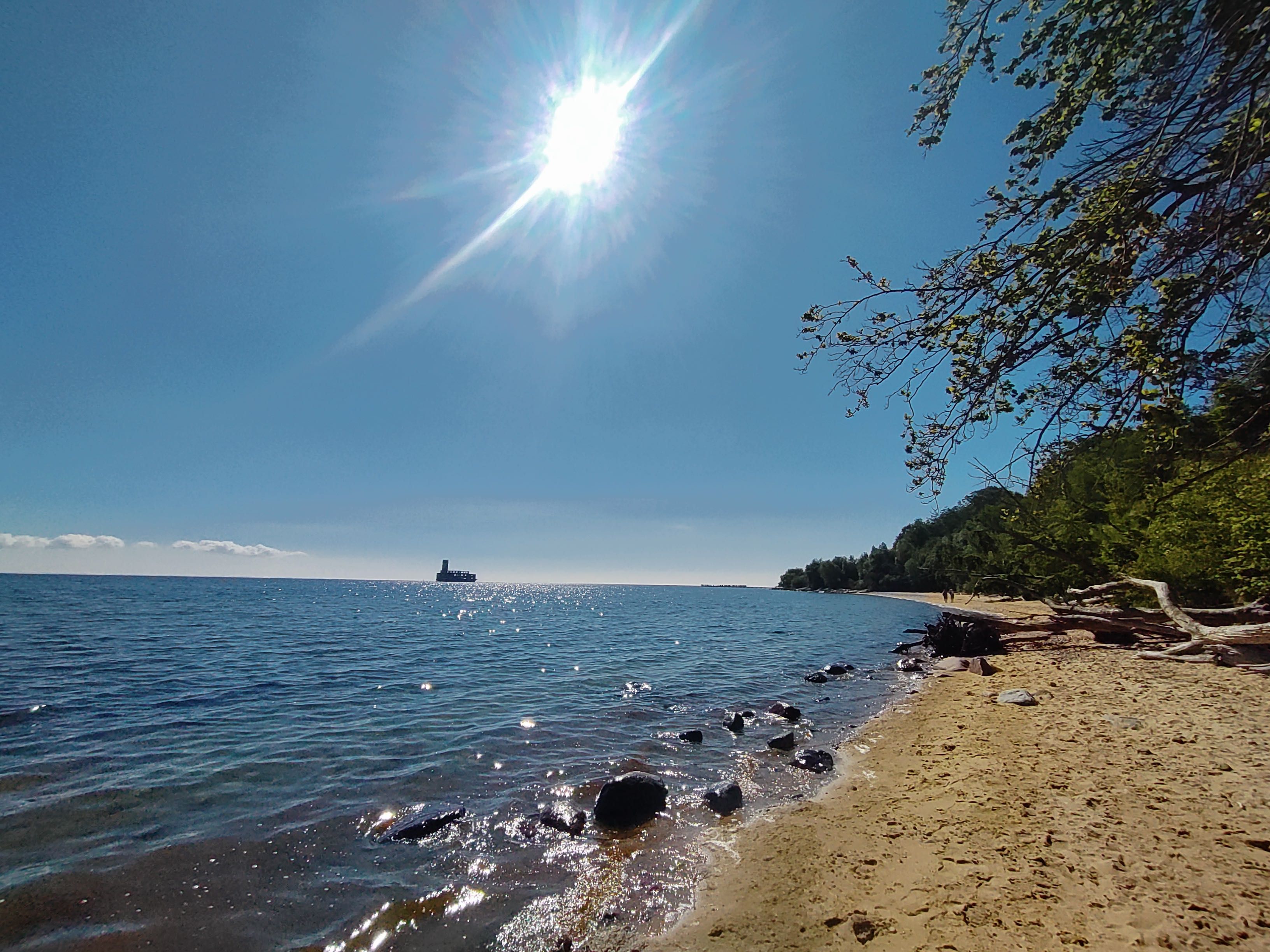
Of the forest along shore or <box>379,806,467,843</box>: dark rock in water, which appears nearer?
the forest along shore

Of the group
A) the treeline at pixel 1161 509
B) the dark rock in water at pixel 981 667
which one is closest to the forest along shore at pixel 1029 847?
the treeline at pixel 1161 509

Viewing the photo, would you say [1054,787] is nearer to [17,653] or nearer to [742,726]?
[742,726]

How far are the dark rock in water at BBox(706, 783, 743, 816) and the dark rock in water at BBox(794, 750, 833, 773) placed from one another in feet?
7.43

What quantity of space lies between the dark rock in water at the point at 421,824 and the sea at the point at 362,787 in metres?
0.19

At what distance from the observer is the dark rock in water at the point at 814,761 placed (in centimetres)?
1105

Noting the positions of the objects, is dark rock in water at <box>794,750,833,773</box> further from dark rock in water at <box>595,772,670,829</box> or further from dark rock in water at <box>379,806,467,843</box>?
dark rock in water at <box>379,806,467,843</box>

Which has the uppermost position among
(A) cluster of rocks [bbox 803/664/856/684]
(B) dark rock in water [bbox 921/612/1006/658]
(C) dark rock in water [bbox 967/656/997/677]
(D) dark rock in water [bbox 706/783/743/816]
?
(B) dark rock in water [bbox 921/612/1006/658]

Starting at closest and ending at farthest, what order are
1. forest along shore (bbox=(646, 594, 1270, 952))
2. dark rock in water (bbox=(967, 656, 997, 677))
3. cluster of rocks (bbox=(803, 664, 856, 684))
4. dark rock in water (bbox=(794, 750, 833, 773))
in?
forest along shore (bbox=(646, 594, 1270, 952))
dark rock in water (bbox=(794, 750, 833, 773))
dark rock in water (bbox=(967, 656, 997, 677))
cluster of rocks (bbox=(803, 664, 856, 684))

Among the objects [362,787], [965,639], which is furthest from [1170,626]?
[362,787]

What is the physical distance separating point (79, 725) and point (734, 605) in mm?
106494

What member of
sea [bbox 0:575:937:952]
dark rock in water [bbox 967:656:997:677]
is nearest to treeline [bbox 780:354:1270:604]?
dark rock in water [bbox 967:656:997:677]

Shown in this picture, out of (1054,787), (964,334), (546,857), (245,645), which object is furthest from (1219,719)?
(245,645)

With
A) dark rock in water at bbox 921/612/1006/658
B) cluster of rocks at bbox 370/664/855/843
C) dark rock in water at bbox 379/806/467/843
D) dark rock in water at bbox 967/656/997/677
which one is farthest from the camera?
dark rock in water at bbox 921/612/1006/658

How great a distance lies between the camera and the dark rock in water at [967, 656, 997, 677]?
66.8 ft
